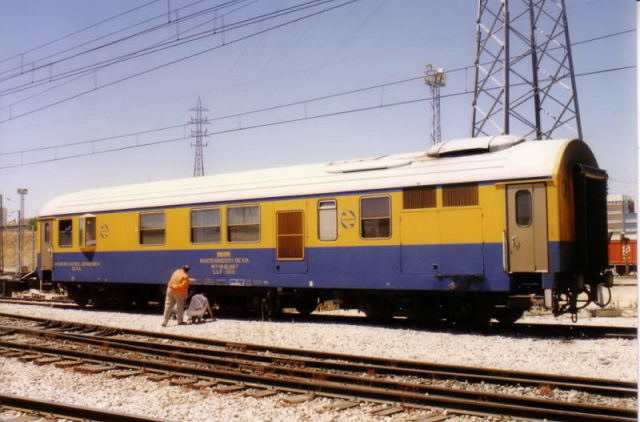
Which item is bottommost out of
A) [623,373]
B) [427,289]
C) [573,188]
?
[623,373]

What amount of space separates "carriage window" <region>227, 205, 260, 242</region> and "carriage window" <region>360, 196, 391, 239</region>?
3.02 meters

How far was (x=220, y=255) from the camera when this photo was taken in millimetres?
16516

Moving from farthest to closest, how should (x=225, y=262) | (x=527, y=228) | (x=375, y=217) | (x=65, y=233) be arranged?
(x=65, y=233) → (x=225, y=262) → (x=375, y=217) → (x=527, y=228)

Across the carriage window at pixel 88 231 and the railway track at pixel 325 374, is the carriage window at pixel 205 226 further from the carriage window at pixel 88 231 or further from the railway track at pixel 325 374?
the carriage window at pixel 88 231

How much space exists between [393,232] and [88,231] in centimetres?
1057

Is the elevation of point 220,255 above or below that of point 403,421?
above

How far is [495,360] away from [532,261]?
2.49 m

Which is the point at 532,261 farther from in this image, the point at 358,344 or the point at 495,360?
the point at 358,344

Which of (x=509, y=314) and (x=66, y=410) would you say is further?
(x=509, y=314)

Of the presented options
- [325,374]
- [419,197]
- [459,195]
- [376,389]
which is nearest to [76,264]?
[419,197]

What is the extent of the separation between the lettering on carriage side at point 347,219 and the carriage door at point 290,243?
3.59 ft

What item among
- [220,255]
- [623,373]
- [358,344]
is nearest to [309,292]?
[220,255]

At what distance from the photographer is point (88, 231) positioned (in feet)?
65.1

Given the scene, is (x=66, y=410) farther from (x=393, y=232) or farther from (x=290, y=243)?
(x=290, y=243)
